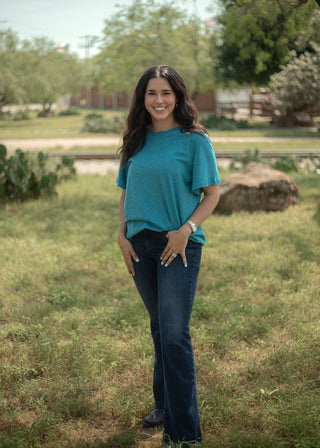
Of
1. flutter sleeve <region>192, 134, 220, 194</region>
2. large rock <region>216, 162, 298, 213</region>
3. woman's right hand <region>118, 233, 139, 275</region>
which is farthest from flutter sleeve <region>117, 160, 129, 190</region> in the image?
large rock <region>216, 162, 298, 213</region>

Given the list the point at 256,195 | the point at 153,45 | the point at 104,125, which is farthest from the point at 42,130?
the point at 256,195

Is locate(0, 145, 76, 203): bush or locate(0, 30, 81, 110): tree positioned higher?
locate(0, 30, 81, 110): tree

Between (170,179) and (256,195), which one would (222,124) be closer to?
(256,195)

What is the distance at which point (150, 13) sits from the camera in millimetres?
30641

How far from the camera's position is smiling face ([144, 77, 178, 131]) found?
2.47 m

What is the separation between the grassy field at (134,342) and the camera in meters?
2.81

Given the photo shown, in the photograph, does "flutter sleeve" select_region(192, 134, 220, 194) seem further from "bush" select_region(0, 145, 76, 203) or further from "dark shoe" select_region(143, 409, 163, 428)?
"bush" select_region(0, 145, 76, 203)

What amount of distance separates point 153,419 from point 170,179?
1.48 metres

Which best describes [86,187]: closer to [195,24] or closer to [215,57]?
[215,57]

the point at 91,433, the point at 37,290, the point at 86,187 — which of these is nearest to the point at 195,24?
the point at 86,187

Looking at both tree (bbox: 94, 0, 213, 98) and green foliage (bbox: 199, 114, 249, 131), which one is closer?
green foliage (bbox: 199, 114, 249, 131)

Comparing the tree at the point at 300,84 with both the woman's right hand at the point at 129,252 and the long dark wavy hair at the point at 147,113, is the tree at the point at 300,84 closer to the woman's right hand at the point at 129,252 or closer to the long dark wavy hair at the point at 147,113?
the long dark wavy hair at the point at 147,113

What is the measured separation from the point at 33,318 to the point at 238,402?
2032mm

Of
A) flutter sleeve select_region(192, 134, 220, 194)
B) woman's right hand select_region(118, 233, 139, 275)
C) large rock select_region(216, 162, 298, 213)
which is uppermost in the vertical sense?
flutter sleeve select_region(192, 134, 220, 194)
